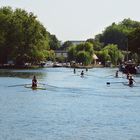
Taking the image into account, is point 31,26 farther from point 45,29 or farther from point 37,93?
point 37,93

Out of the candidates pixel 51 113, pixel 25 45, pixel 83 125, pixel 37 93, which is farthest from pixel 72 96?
pixel 25 45

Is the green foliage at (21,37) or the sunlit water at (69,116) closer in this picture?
the sunlit water at (69,116)

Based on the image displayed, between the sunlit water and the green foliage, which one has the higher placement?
the green foliage

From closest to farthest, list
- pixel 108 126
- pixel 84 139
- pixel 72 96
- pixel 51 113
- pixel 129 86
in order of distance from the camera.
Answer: pixel 84 139 < pixel 108 126 < pixel 51 113 < pixel 72 96 < pixel 129 86

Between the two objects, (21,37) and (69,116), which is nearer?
(69,116)

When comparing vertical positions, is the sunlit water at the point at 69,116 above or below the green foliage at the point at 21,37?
below

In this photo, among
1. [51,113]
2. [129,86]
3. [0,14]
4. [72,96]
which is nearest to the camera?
[51,113]

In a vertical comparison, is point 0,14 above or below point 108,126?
above

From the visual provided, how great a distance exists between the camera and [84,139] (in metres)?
37.6

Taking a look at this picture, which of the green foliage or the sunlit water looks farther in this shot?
the green foliage

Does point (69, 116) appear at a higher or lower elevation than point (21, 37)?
lower

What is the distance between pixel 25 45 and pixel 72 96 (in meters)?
107

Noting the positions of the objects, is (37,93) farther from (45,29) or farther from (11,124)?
(45,29)

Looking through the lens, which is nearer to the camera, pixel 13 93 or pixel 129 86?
pixel 13 93
